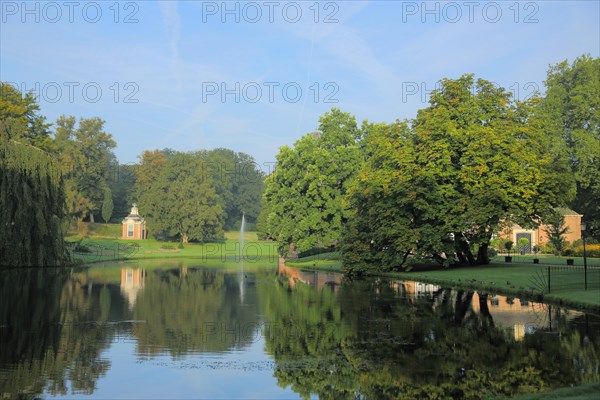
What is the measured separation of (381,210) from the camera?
1671 inches

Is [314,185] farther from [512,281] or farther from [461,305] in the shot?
[461,305]

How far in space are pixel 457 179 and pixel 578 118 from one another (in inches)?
1468

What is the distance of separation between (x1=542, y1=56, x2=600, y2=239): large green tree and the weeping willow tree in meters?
49.6

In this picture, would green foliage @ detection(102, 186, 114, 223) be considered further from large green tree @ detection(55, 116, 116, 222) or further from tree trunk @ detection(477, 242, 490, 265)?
tree trunk @ detection(477, 242, 490, 265)

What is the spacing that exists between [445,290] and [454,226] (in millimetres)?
9843

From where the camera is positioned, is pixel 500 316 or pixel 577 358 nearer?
pixel 577 358

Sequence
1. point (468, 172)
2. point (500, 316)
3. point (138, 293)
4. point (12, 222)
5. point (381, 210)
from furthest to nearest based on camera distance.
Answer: point (12, 222)
point (381, 210)
point (468, 172)
point (138, 293)
point (500, 316)

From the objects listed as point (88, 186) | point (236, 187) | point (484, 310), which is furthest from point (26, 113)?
point (236, 187)

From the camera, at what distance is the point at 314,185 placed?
6278cm

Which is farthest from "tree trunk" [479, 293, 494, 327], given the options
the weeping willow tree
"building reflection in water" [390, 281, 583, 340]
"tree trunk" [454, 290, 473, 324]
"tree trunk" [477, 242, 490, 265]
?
the weeping willow tree

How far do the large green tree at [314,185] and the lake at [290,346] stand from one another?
35.6 meters

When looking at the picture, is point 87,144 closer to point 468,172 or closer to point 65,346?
point 468,172

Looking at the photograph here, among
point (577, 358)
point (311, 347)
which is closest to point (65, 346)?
point (311, 347)

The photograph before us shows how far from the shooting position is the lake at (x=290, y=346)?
37.1 ft
